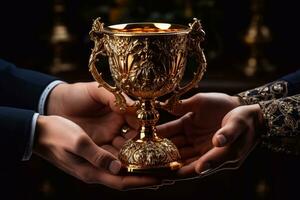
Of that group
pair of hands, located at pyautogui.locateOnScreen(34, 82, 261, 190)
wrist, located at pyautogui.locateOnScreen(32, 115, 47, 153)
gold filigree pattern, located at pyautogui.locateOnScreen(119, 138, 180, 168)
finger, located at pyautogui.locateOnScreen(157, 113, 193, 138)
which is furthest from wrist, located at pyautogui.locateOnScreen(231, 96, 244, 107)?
wrist, located at pyautogui.locateOnScreen(32, 115, 47, 153)

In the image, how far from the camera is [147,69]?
1.20 m

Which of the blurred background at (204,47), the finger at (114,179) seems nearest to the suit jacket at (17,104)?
the finger at (114,179)

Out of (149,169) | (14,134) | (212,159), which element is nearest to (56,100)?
(14,134)

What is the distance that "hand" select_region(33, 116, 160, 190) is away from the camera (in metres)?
1.14

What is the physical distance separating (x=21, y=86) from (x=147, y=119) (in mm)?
502

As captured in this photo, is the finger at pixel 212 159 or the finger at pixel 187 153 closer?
the finger at pixel 212 159

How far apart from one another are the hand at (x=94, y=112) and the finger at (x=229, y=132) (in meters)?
0.26

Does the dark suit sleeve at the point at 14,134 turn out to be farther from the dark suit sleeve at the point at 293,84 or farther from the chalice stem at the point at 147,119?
the dark suit sleeve at the point at 293,84

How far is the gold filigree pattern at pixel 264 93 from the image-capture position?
1487 millimetres

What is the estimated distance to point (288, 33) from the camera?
100 inches

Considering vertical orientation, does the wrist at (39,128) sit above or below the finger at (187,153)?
above

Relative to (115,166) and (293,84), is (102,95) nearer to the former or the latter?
(115,166)

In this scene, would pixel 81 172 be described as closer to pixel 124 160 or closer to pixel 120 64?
pixel 124 160

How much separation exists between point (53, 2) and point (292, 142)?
147cm
